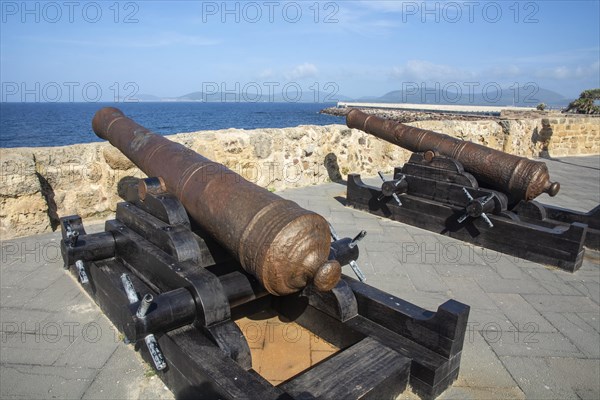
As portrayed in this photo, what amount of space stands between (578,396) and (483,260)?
2263mm

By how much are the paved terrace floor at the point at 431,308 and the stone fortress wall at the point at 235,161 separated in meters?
0.45

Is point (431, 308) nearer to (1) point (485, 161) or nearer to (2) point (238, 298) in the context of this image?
(2) point (238, 298)

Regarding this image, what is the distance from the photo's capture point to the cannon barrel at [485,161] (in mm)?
4914

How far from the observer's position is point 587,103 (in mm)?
29828

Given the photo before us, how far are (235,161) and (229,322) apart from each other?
495 cm

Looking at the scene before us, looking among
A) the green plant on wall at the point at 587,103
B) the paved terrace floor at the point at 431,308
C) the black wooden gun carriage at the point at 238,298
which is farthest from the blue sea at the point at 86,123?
the black wooden gun carriage at the point at 238,298

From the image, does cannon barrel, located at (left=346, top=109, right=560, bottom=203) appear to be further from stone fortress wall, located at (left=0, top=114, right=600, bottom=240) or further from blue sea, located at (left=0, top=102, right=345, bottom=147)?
blue sea, located at (left=0, top=102, right=345, bottom=147)

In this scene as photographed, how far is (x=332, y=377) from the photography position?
2.11 meters

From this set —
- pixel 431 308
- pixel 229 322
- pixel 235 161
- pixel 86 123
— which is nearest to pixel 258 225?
pixel 229 322

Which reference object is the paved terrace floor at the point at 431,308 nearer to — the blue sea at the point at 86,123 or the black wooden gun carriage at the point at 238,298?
the black wooden gun carriage at the point at 238,298

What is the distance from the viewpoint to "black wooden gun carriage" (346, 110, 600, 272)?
14.9ft

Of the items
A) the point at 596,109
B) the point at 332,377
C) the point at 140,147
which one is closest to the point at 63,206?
the point at 140,147

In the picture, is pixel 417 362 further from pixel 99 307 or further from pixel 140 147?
pixel 140 147

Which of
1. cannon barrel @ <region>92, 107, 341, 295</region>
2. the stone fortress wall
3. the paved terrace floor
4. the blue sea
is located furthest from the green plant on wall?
cannon barrel @ <region>92, 107, 341, 295</region>
